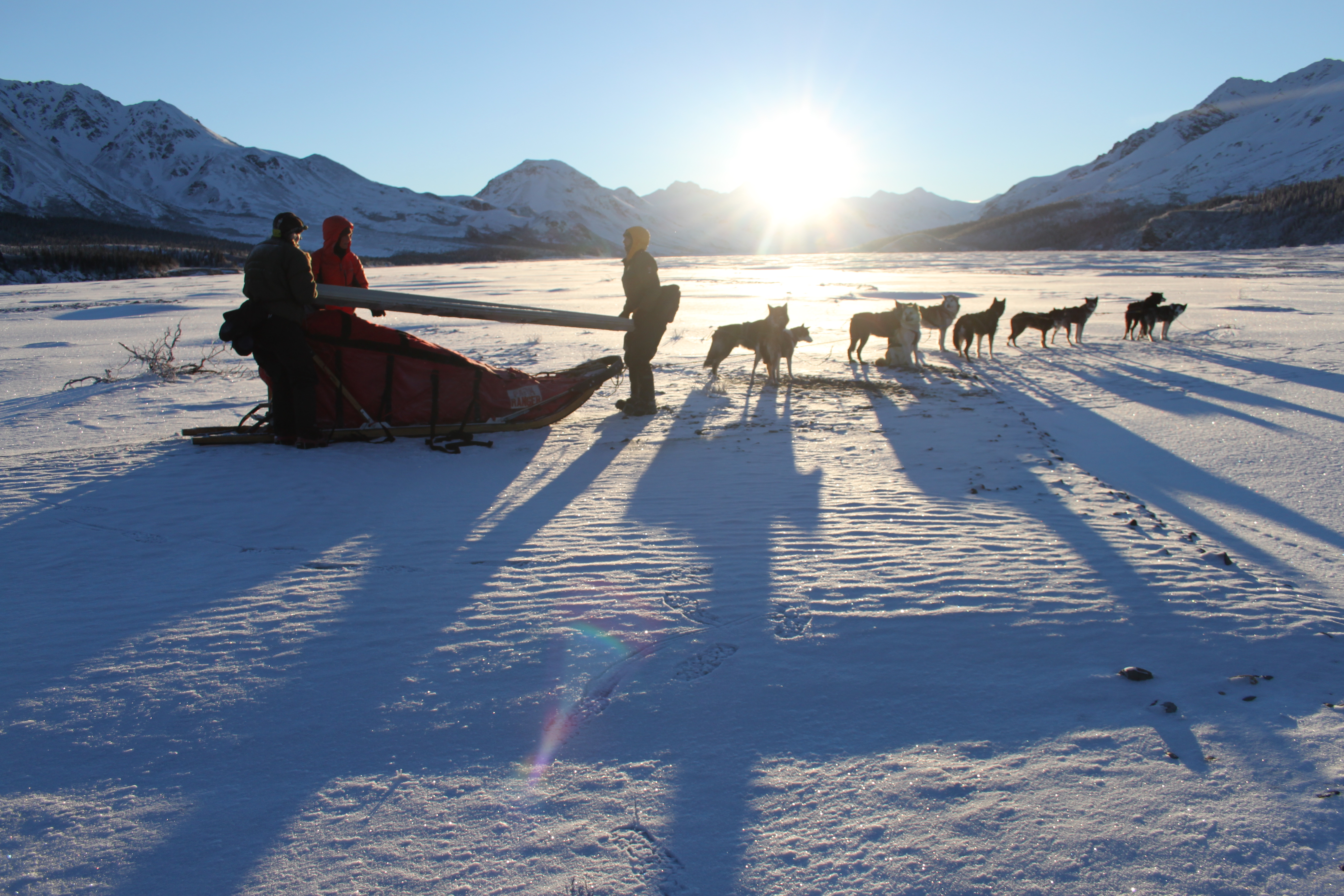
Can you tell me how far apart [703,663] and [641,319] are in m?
4.74

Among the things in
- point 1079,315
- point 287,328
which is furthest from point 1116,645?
point 1079,315

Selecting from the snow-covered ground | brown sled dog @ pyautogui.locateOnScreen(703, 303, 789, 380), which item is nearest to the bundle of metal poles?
the snow-covered ground

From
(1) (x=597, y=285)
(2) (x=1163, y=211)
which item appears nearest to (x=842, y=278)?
(1) (x=597, y=285)

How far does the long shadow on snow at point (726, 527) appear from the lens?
1684 mm

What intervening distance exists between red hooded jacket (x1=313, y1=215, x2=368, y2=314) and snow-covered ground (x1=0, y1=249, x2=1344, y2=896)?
1.62 m

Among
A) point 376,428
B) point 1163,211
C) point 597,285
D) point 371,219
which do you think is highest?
point 371,219

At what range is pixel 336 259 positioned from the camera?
583cm

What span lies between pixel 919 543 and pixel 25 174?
163563mm

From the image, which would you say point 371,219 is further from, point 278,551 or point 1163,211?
point 278,551

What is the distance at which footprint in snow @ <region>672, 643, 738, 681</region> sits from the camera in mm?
2346

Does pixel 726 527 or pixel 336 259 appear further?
pixel 336 259

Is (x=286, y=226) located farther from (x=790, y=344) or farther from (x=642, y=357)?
(x=790, y=344)

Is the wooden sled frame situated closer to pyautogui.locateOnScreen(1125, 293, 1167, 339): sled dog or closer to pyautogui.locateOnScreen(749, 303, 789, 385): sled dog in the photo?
pyautogui.locateOnScreen(749, 303, 789, 385): sled dog

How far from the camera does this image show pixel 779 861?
5.26 feet
